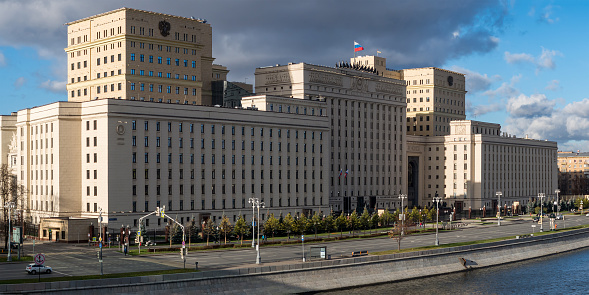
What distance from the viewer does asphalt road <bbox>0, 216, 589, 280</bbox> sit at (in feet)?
283

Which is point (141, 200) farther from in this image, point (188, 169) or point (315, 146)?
point (315, 146)

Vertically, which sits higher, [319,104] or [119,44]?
[119,44]

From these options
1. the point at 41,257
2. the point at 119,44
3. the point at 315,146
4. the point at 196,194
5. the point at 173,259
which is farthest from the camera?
the point at 315,146

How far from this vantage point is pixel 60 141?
13362 centimetres

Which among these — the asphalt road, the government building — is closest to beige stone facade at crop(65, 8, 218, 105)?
the government building

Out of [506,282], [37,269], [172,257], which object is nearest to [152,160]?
[172,257]

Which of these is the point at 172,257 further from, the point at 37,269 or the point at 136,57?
the point at 136,57

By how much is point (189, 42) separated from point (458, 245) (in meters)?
79.6

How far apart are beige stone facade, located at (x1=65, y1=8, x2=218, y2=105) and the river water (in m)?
79.8

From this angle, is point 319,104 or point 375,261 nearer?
point 375,261

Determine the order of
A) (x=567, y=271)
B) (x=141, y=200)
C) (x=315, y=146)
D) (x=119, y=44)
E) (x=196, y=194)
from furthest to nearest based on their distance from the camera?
(x=315, y=146)
(x=119, y=44)
(x=196, y=194)
(x=141, y=200)
(x=567, y=271)

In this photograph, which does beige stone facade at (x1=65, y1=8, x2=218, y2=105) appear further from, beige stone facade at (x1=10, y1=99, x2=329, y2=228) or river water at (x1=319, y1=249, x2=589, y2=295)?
river water at (x1=319, y1=249, x2=589, y2=295)

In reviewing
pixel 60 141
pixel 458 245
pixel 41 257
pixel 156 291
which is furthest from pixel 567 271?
pixel 60 141

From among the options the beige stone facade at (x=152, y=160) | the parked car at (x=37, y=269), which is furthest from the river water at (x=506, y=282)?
the beige stone facade at (x=152, y=160)
